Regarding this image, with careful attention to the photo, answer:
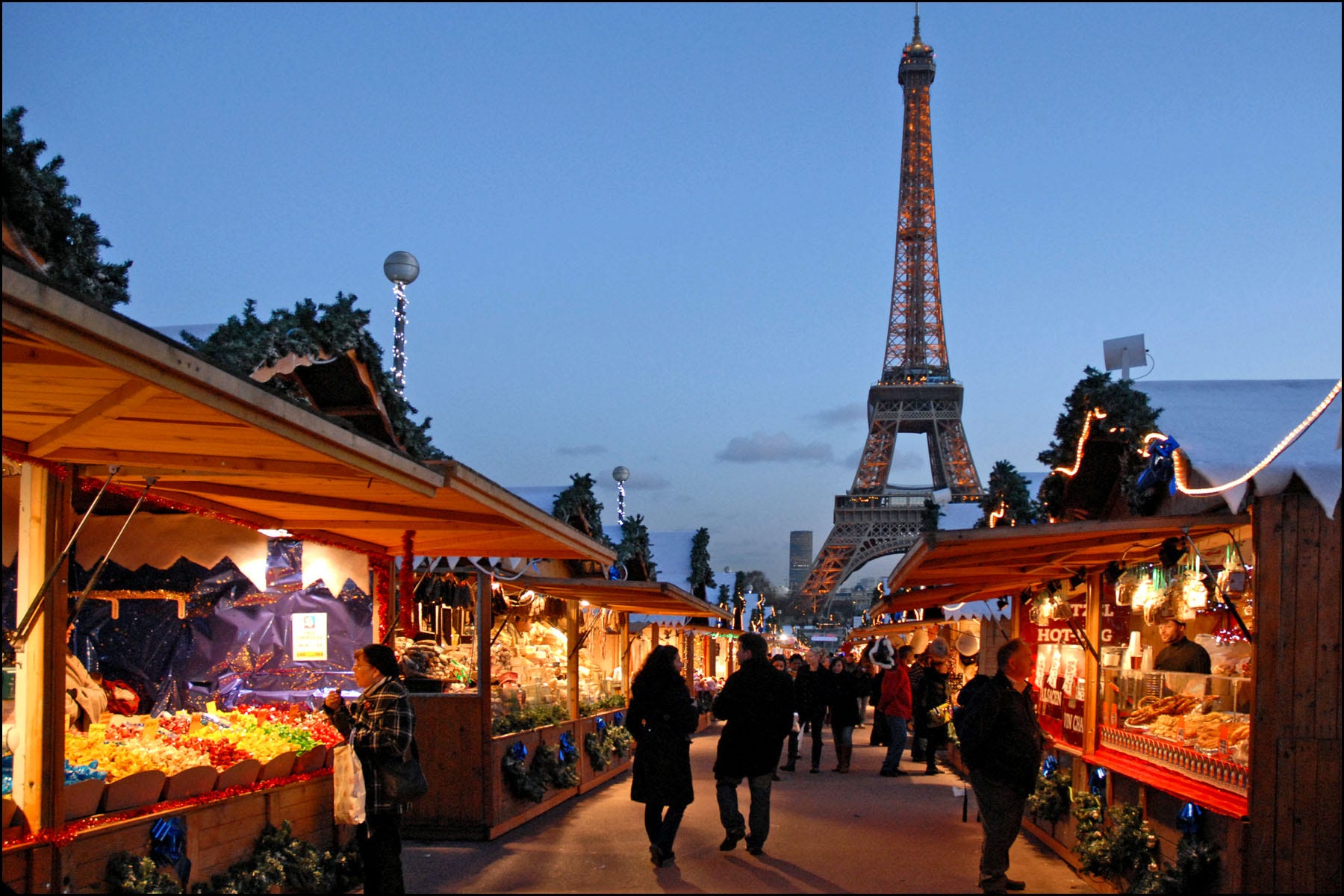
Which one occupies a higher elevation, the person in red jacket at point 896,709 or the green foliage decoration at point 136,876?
the green foliage decoration at point 136,876

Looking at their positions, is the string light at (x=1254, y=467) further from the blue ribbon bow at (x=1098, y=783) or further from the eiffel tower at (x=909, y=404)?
the eiffel tower at (x=909, y=404)

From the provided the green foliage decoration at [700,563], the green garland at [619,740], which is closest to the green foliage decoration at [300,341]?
the green garland at [619,740]

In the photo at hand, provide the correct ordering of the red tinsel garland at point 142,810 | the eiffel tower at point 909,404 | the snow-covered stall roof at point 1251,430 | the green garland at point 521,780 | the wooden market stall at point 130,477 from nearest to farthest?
the wooden market stall at point 130,477, the red tinsel garland at point 142,810, the snow-covered stall roof at point 1251,430, the green garland at point 521,780, the eiffel tower at point 909,404

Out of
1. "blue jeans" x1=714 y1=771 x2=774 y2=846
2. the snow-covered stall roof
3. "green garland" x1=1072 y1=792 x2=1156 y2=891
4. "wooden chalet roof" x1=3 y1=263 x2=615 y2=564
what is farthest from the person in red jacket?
"wooden chalet roof" x1=3 y1=263 x2=615 y2=564

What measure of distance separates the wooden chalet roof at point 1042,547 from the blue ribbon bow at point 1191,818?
151 cm

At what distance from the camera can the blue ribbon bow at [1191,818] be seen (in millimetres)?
6184

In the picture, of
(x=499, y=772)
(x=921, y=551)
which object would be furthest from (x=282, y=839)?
(x=921, y=551)

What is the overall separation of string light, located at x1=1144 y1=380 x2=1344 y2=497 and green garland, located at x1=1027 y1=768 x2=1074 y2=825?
103 inches

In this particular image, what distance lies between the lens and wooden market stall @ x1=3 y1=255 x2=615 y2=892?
3.75m

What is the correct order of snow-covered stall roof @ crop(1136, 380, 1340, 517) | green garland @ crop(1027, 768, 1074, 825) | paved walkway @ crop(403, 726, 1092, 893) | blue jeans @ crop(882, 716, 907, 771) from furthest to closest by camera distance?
blue jeans @ crop(882, 716, 907, 771)
green garland @ crop(1027, 768, 1074, 825)
paved walkway @ crop(403, 726, 1092, 893)
snow-covered stall roof @ crop(1136, 380, 1340, 517)

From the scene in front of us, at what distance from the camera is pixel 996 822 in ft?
23.0

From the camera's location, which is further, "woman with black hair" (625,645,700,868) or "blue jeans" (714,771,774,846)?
"blue jeans" (714,771,774,846)

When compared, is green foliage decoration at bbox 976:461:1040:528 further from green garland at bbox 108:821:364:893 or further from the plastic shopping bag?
the plastic shopping bag

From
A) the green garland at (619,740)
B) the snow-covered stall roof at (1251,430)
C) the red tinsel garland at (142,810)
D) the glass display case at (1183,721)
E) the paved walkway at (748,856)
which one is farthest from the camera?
the green garland at (619,740)
